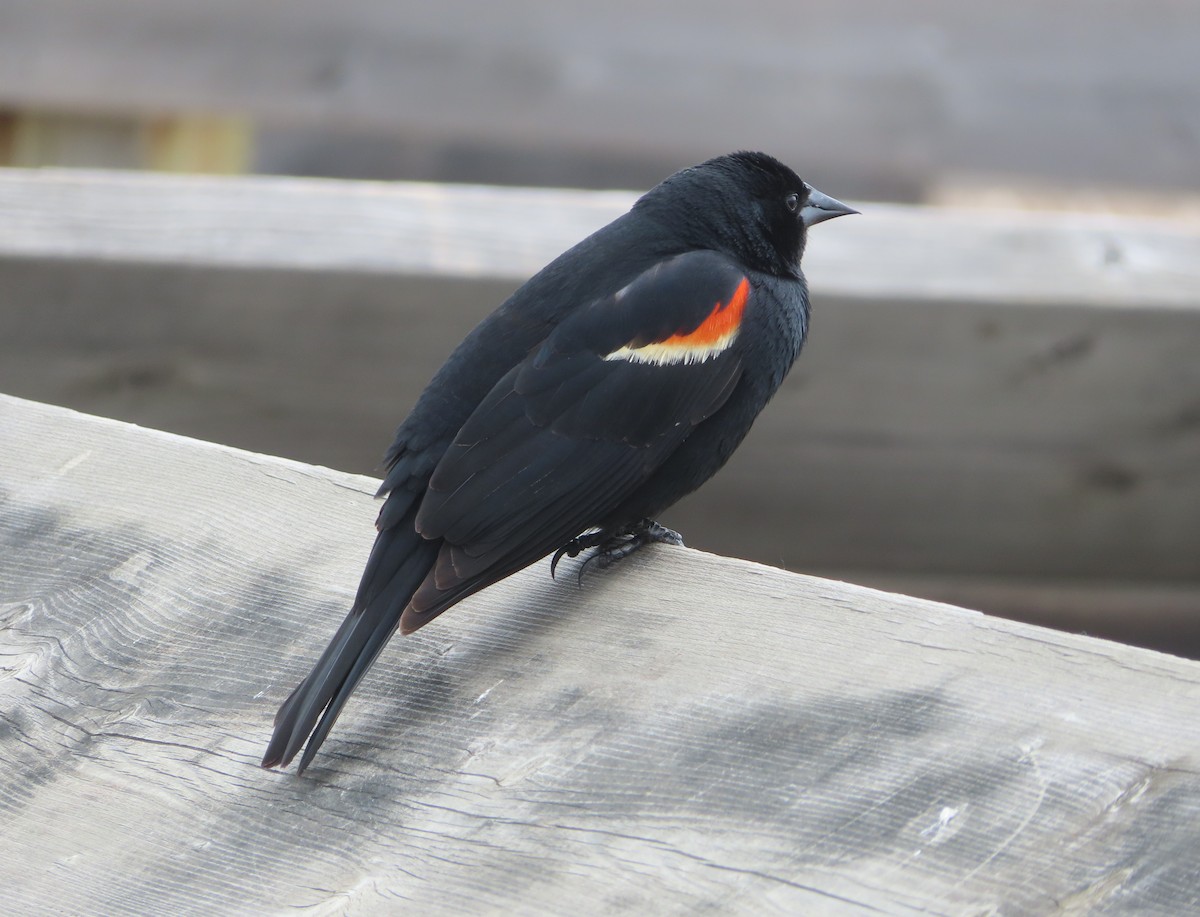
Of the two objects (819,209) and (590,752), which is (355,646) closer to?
(590,752)

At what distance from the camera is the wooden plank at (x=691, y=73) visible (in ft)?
13.2

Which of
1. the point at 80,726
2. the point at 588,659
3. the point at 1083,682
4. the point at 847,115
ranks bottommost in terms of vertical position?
the point at 80,726

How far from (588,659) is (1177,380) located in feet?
5.14

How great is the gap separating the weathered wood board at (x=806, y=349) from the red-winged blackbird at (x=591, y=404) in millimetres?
307

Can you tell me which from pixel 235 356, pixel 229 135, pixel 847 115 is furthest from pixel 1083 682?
pixel 229 135

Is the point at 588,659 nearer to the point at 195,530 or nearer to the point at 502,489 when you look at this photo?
the point at 502,489

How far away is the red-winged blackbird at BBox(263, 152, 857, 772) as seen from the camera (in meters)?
1.74

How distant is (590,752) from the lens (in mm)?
1262

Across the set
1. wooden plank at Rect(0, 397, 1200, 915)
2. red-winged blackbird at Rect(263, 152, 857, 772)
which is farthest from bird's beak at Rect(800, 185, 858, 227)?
wooden plank at Rect(0, 397, 1200, 915)

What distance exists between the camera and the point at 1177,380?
8.42 ft

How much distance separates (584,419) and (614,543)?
0.19 m

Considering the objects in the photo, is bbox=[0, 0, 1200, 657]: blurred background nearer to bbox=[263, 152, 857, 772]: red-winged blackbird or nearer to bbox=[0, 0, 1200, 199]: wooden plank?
bbox=[263, 152, 857, 772]: red-winged blackbird

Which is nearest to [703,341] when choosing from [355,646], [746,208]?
[746,208]

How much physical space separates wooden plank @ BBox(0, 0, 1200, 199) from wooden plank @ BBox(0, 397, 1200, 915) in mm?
2595
